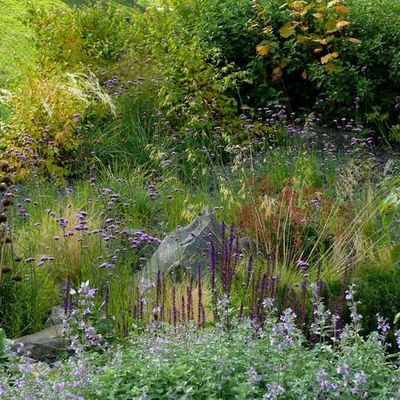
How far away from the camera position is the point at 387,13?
11.3 metres

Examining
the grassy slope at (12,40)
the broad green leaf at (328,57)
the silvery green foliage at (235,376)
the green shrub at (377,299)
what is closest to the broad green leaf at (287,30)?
the broad green leaf at (328,57)

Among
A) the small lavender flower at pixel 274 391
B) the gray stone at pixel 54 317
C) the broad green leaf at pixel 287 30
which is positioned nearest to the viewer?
the small lavender flower at pixel 274 391

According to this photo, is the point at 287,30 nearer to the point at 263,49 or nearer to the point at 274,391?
the point at 263,49

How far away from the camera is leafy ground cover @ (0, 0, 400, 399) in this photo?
3668 mm

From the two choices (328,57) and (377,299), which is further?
(328,57)

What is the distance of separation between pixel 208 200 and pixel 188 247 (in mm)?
1566

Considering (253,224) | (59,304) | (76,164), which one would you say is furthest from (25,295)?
(76,164)

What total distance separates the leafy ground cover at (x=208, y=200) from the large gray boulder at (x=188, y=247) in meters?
0.08

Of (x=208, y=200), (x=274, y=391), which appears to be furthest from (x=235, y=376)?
(x=208, y=200)

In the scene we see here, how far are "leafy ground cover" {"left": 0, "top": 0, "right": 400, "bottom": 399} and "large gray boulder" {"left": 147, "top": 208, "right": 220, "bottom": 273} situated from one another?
82 millimetres

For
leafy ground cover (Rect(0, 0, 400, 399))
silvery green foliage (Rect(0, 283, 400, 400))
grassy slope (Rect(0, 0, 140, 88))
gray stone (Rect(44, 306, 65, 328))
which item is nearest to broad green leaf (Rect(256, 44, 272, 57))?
leafy ground cover (Rect(0, 0, 400, 399))

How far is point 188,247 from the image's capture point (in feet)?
21.0

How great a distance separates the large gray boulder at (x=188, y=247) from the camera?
635cm

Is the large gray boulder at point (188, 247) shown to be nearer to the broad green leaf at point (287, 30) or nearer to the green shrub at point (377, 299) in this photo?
the green shrub at point (377, 299)
